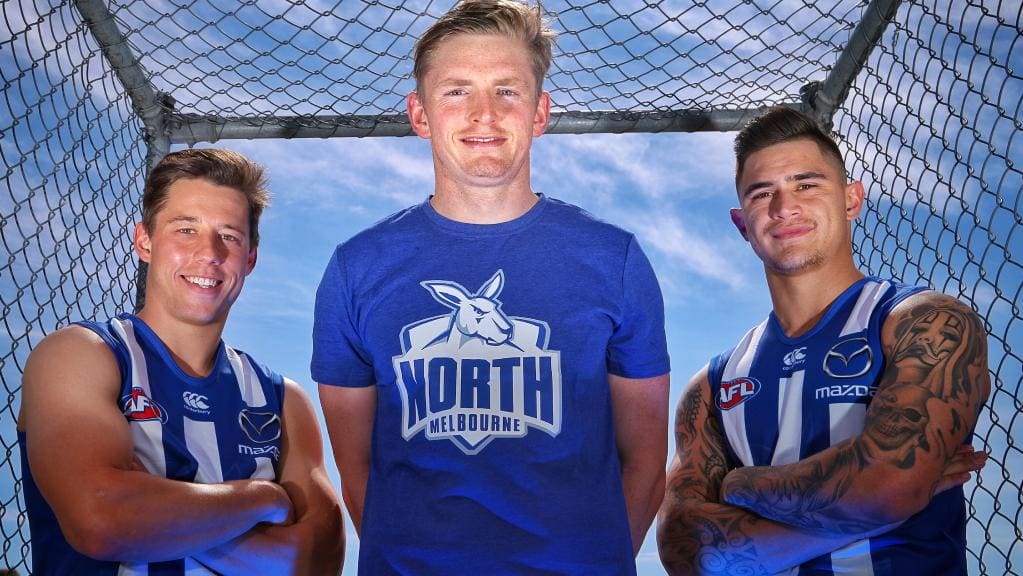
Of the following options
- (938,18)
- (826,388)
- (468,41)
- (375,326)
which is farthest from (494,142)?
(938,18)

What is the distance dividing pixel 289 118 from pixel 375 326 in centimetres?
221

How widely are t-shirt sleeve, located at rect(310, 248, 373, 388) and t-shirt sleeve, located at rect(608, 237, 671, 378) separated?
0.59m

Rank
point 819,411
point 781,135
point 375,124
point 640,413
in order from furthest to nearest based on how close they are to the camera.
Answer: point 375,124, point 781,135, point 819,411, point 640,413

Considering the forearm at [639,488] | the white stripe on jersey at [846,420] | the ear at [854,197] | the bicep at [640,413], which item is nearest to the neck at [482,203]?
the bicep at [640,413]

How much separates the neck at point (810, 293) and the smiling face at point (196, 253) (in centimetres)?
160

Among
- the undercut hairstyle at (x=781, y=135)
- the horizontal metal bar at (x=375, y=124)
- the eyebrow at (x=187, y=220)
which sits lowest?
the eyebrow at (x=187, y=220)

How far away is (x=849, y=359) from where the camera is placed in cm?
229

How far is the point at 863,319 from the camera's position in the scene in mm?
2338

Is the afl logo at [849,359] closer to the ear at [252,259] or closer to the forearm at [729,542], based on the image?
the forearm at [729,542]

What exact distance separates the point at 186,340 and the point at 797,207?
1786 mm

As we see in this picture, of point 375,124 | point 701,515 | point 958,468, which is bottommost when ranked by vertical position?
point 701,515

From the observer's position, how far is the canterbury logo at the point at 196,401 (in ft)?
7.67

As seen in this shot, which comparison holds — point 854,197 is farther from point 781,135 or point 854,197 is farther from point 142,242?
point 142,242

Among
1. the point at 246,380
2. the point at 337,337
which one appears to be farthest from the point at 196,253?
the point at 337,337
